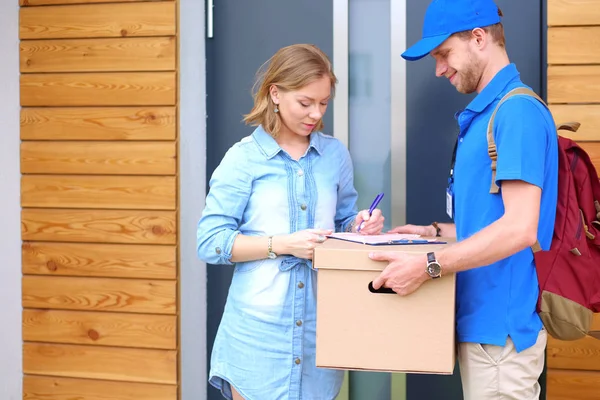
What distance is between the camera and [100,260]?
10.1 ft

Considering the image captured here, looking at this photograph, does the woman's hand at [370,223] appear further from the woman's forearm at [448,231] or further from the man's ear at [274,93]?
the man's ear at [274,93]

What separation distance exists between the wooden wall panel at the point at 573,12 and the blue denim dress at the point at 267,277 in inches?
45.4

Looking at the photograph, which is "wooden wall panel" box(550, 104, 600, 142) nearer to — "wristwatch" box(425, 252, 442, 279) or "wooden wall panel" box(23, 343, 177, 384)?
"wristwatch" box(425, 252, 442, 279)

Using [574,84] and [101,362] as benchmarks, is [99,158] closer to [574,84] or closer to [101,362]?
[101,362]

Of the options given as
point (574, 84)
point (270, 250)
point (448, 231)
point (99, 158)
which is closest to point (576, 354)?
point (448, 231)

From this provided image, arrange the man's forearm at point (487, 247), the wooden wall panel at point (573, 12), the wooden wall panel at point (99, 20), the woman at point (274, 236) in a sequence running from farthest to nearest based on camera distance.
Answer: the wooden wall panel at point (99, 20), the wooden wall panel at point (573, 12), the woman at point (274, 236), the man's forearm at point (487, 247)

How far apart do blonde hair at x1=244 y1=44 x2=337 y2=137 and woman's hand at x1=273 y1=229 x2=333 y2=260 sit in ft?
1.04

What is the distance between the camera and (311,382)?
2098mm

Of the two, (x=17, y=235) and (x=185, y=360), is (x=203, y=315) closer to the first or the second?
(x=185, y=360)

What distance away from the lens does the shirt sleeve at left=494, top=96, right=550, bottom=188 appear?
5.61ft

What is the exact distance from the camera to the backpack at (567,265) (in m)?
1.80

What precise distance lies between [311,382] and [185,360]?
110 cm

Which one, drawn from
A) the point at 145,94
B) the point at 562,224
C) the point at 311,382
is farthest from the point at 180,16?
the point at 562,224

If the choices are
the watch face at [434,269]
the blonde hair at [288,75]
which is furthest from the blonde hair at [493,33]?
the watch face at [434,269]
